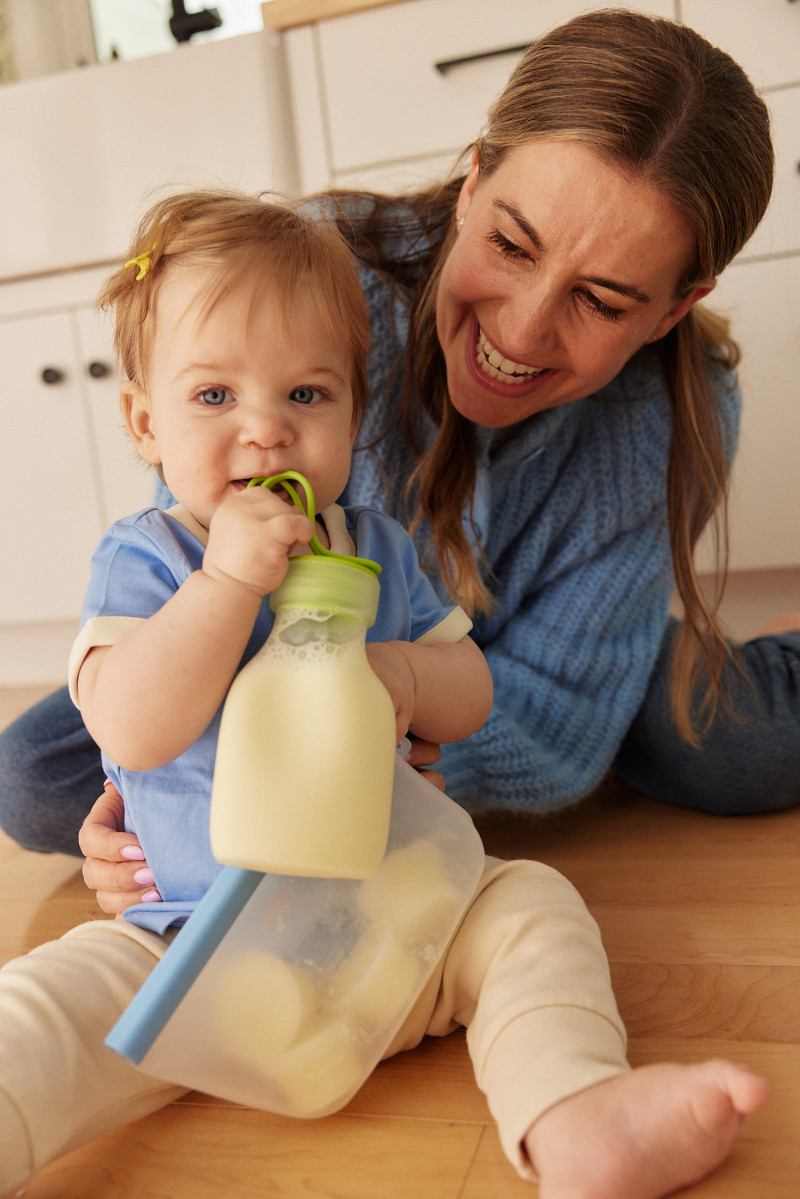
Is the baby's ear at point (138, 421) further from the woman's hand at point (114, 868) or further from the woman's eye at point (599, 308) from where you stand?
the woman's eye at point (599, 308)

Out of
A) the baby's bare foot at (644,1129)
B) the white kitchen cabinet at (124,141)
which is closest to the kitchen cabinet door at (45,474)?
the white kitchen cabinet at (124,141)

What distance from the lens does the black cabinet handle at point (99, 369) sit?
1.72 metres

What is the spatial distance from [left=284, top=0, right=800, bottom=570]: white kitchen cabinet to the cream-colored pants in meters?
1.06

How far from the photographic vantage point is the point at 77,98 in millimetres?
1671

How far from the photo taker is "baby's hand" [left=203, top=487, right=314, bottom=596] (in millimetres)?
537

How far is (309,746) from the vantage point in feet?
1.69

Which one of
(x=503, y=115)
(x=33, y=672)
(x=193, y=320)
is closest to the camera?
(x=193, y=320)

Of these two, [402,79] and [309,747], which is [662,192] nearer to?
[309,747]

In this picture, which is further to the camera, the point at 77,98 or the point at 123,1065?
the point at 77,98

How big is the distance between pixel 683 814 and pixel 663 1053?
476 millimetres

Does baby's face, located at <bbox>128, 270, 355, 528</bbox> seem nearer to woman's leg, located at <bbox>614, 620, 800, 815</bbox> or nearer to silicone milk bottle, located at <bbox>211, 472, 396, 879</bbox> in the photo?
silicone milk bottle, located at <bbox>211, 472, 396, 879</bbox>

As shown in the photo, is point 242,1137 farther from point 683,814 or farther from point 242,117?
point 242,117

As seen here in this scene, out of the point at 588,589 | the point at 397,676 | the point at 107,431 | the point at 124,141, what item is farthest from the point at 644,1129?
the point at 124,141

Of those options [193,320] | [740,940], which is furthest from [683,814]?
[193,320]
